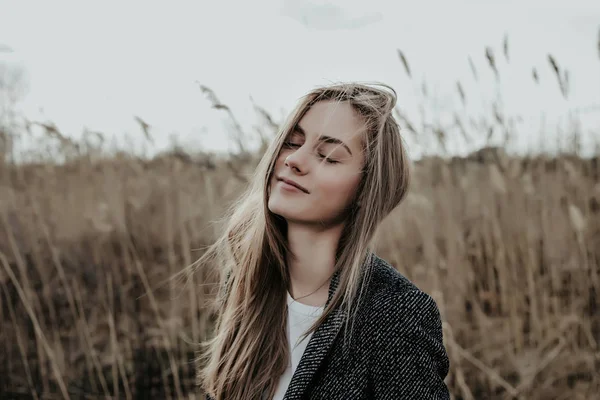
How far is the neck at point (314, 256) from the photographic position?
121 centimetres

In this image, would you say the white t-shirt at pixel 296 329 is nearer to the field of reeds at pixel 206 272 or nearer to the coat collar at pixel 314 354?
the coat collar at pixel 314 354

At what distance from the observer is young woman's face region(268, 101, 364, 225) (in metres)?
1.13

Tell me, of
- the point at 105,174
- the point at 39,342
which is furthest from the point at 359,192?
the point at 105,174

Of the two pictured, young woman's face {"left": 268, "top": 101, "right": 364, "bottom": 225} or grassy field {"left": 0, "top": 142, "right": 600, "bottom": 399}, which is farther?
grassy field {"left": 0, "top": 142, "right": 600, "bottom": 399}

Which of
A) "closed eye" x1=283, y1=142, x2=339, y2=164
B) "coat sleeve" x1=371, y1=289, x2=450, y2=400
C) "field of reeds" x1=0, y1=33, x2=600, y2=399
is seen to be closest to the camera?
"coat sleeve" x1=371, y1=289, x2=450, y2=400

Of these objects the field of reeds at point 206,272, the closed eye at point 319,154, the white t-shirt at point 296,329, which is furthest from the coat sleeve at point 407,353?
the field of reeds at point 206,272

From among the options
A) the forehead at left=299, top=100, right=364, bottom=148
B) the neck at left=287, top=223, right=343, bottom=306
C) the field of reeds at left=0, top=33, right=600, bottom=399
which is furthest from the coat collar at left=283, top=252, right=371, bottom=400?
the field of reeds at left=0, top=33, right=600, bottom=399

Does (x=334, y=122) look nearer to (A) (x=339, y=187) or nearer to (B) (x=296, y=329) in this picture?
(A) (x=339, y=187)

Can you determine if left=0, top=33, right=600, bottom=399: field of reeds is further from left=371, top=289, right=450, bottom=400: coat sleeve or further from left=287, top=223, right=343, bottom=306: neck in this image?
left=371, top=289, right=450, bottom=400: coat sleeve

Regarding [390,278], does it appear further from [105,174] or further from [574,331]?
[105,174]

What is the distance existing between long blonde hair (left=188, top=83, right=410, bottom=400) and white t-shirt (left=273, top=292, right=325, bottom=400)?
0.01 meters

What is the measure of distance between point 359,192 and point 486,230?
47.3 inches

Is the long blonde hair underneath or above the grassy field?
above

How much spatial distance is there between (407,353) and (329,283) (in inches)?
8.8
